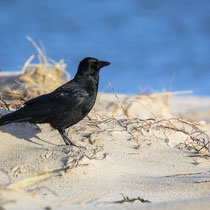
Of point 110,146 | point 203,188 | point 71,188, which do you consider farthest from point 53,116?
point 203,188

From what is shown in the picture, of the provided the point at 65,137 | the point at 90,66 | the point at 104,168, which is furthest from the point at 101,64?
the point at 104,168

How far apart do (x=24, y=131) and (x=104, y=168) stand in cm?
132

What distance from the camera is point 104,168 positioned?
3.14 metres

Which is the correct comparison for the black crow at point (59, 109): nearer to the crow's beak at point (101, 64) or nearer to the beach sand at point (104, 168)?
the beach sand at point (104, 168)

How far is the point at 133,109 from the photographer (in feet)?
23.6

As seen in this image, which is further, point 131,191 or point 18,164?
point 18,164

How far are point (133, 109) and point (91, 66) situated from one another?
3145mm

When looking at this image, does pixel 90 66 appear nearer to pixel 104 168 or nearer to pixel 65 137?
pixel 65 137

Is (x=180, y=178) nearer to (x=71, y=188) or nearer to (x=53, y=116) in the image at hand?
(x=71, y=188)

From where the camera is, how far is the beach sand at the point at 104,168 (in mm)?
2238

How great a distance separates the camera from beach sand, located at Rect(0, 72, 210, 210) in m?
2.24

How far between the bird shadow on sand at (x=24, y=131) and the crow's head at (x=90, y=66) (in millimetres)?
845

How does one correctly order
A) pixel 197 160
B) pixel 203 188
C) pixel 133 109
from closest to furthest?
pixel 203 188, pixel 197 160, pixel 133 109

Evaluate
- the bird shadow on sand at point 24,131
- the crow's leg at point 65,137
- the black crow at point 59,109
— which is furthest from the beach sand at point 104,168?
the black crow at point 59,109
